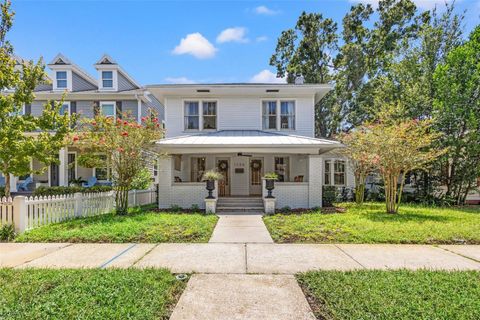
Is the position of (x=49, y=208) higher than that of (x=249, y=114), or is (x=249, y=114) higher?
(x=249, y=114)

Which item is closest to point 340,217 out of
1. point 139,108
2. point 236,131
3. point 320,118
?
point 236,131

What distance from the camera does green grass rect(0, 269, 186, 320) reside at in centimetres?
332

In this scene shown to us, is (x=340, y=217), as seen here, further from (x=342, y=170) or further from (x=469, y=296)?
(x=342, y=170)

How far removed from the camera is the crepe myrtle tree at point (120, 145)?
10273mm

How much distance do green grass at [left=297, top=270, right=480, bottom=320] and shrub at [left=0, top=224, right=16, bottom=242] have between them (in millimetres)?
7576

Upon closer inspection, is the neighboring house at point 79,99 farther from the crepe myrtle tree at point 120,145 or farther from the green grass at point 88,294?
the green grass at point 88,294

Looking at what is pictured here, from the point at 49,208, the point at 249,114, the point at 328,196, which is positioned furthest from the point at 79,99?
the point at 328,196

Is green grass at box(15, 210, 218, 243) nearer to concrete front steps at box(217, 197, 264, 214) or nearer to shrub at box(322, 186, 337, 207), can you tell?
concrete front steps at box(217, 197, 264, 214)

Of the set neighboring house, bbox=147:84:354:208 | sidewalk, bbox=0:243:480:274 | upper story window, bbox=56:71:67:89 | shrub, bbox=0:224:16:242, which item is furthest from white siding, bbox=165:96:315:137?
upper story window, bbox=56:71:67:89

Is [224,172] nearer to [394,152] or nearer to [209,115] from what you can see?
[209,115]

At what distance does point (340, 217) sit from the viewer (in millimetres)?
10148

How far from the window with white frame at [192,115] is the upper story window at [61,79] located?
10.6m

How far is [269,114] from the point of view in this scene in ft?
51.1

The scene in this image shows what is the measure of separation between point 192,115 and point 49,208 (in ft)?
27.8
